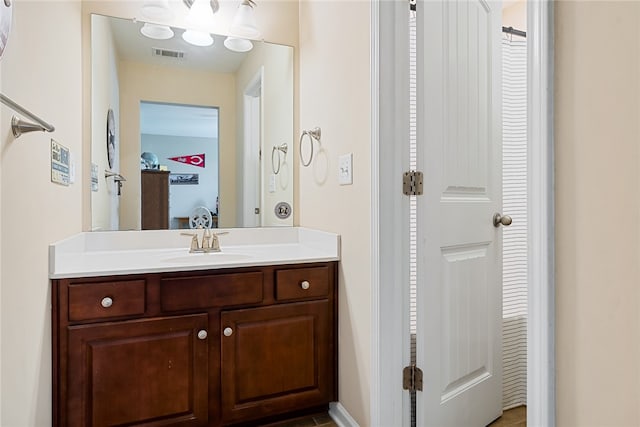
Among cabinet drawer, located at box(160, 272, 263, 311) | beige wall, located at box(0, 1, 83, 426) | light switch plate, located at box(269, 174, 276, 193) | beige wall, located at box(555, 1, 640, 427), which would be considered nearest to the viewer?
Answer: beige wall, located at box(555, 1, 640, 427)

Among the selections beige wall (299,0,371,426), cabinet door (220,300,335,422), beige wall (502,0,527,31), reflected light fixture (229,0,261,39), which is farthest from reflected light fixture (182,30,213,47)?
beige wall (502,0,527,31)

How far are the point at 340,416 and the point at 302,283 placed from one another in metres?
0.63

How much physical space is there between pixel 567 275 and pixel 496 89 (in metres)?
1.26

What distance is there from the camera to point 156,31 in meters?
2.08

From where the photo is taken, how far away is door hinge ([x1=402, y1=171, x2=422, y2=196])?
146cm

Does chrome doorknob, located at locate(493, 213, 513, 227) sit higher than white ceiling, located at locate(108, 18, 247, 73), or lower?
lower

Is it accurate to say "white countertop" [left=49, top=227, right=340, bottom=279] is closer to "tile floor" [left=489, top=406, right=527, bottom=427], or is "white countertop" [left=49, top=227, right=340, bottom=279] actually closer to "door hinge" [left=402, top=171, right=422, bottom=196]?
"door hinge" [left=402, top=171, right=422, bottom=196]

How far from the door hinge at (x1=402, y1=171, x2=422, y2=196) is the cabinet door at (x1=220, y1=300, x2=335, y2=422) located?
2.20 ft

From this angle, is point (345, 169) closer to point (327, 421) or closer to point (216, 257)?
point (216, 257)

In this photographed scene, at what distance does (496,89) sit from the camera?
1.77 m

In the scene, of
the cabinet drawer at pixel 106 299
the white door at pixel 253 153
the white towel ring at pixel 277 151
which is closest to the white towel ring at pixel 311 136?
the white towel ring at pixel 277 151

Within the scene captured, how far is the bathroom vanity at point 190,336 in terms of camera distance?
1414mm

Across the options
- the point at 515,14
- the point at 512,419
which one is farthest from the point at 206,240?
the point at 515,14

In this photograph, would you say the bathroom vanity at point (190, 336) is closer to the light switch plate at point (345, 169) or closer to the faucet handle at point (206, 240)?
the faucet handle at point (206, 240)
